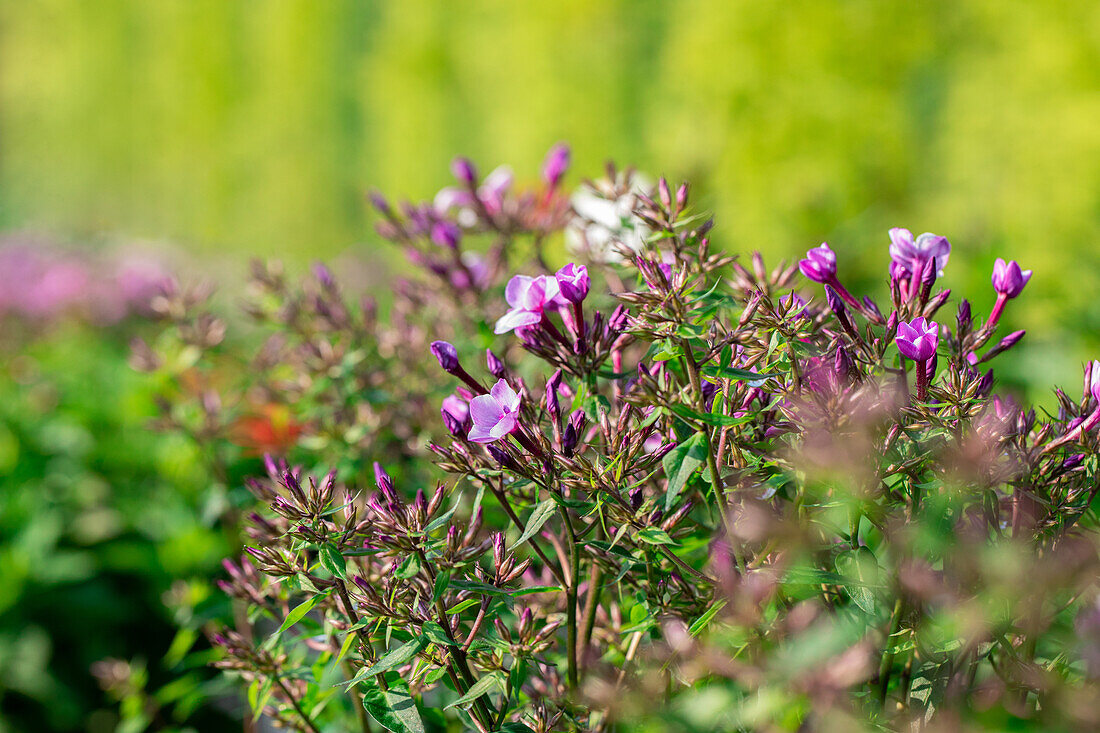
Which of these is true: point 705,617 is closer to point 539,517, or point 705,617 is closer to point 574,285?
point 539,517

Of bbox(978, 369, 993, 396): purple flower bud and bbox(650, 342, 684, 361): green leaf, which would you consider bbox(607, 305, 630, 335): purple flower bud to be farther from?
bbox(978, 369, 993, 396): purple flower bud

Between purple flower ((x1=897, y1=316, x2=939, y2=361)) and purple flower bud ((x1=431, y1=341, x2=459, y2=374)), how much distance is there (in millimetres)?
441

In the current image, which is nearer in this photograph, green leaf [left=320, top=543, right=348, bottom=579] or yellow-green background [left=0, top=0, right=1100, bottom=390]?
green leaf [left=320, top=543, right=348, bottom=579]

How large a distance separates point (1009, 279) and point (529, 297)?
53cm

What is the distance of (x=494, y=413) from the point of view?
0.83 meters

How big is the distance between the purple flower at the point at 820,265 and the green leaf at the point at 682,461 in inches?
8.1

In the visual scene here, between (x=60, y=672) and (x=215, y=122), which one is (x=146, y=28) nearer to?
(x=215, y=122)

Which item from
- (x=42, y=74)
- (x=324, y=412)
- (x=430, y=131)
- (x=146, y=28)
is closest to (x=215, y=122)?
(x=146, y=28)

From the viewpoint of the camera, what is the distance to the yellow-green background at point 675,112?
4.83 m

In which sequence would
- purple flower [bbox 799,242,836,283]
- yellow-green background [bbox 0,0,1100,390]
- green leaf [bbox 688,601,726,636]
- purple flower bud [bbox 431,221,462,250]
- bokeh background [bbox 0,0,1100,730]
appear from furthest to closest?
yellow-green background [bbox 0,0,1100,390] → bokeh background [bbox 0,0,1100,730] → purple flower bud [bbox 431,221,462,250] → purple flower [bbox 799,242,836,283] → green leaf [bbox 688,601,726,636]

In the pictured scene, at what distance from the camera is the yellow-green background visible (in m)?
4.83

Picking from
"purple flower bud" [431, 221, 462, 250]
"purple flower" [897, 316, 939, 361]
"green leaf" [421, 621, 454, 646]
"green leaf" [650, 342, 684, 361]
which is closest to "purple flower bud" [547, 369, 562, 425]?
"green leaf" [650, 342, 684, 361]

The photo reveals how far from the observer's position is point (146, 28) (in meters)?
16.6

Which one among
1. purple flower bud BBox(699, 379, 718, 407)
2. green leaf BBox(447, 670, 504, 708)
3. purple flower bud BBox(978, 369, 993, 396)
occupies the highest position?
purple flower bud BBox(978, 369, 993, 396)
